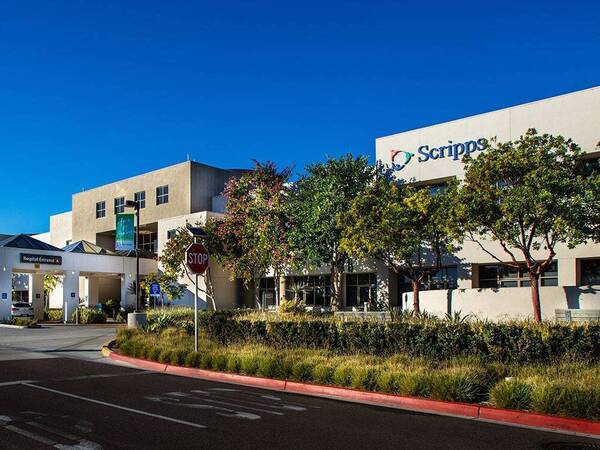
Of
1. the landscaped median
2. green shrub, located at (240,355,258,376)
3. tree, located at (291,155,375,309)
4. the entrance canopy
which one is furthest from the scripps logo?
the entrance canopy

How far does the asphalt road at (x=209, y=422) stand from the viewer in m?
7.62

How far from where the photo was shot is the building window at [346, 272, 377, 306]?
117ft

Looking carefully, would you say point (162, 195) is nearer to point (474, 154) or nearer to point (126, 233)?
point (126, 233)

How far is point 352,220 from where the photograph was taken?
89.7 ft

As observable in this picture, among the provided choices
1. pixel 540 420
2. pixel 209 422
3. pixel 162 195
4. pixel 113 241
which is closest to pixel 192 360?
pixel 209 422

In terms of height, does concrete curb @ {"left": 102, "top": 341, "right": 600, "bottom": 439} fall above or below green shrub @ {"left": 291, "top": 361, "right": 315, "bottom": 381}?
below

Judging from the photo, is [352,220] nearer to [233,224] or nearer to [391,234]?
[391,234]

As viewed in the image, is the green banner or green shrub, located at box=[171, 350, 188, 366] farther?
the green banner

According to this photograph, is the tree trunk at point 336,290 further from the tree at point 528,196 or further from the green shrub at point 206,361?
the green shrub at point 206,361

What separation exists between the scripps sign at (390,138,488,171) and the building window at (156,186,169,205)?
22.3m

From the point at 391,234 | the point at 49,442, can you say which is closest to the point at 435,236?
the point at 391,234

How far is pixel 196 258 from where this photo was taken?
1608cm

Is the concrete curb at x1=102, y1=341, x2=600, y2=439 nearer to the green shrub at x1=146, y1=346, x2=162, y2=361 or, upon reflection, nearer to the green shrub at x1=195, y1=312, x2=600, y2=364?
the green shrub at x1=146, y1=346, x2=162, y2=361

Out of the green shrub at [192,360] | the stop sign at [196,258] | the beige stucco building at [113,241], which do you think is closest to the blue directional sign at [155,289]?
the beige stucco building at [113,241]
